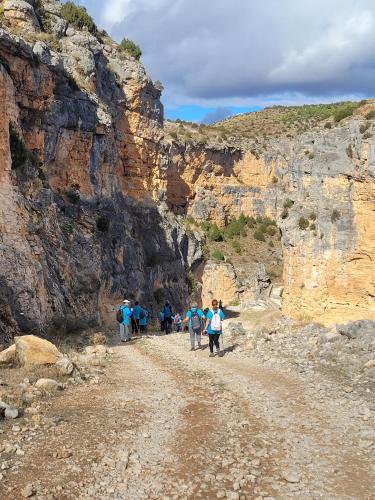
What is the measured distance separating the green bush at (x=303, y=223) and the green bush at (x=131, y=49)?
25.5 metres

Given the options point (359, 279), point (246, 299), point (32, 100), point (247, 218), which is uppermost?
point (32, 100)

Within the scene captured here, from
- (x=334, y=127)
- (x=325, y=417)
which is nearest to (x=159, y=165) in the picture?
(x=334, y=127)

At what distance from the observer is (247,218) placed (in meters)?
67.6

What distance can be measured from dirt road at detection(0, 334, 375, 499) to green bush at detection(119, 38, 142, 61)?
35.2m

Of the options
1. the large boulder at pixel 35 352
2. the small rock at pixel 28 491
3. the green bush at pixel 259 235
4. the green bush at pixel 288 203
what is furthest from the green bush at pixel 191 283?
the small rock at pixel 28 491

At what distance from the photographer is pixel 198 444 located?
6.87 metres

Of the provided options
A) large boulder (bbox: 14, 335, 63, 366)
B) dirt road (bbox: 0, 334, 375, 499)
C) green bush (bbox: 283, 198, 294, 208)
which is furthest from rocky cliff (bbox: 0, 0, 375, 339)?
dirt road (bbox: 0, 334, 375, 499)

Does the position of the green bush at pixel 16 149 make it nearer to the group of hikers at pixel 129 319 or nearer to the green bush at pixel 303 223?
the group of hikers at pixel 129 319

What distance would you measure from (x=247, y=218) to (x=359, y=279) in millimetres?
49073

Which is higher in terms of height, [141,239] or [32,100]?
[32,100]

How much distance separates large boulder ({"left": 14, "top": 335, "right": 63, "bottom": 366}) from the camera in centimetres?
1025

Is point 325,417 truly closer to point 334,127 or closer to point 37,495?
point 37,495

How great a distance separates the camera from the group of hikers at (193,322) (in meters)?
14.1

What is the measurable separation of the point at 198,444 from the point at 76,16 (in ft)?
117
